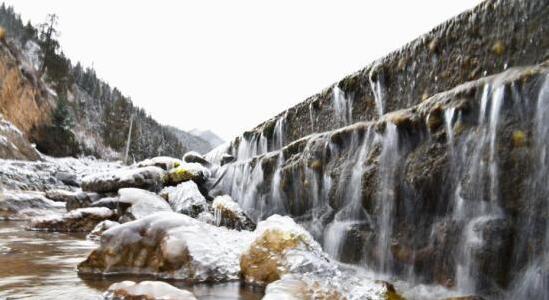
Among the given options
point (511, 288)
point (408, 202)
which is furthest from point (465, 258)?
point (408, 202)

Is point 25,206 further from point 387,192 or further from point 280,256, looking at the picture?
point 387,192

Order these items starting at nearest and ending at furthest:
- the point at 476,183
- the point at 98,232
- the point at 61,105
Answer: the point at 476,183
the point at 98,232
the point at 61,105

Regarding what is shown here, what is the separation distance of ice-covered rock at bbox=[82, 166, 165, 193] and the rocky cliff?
20.8ft

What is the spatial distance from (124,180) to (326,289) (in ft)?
31.6

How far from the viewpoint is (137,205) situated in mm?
8625

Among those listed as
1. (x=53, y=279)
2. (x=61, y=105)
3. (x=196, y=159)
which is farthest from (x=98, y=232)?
(x=61, y=105)

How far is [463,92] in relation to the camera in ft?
12.5

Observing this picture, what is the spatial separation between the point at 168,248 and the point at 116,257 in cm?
54

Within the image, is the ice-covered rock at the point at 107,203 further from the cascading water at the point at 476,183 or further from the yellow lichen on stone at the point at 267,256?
the cascading water at the point at 476,183

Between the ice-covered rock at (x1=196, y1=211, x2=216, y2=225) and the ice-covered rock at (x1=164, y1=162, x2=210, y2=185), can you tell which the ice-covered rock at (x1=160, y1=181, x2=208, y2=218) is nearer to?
the ice-covered rock at (x1=196, y1=211, x2=216, y2=225)

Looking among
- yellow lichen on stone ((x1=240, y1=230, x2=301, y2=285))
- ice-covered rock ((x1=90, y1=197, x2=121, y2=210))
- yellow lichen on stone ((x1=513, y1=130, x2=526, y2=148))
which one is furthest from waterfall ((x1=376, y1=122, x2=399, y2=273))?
ice-covered rock ((x1=90, y1=197, x2=121, y2=210))

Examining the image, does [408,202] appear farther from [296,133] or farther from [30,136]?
[30,136]

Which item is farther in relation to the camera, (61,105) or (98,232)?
(61,105)

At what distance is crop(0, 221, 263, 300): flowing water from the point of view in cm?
312
